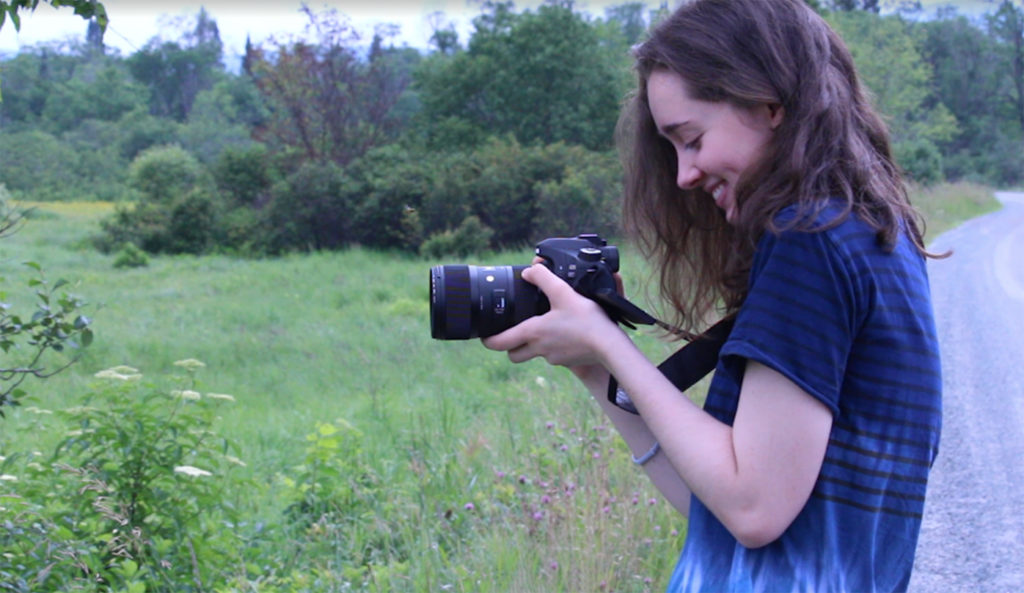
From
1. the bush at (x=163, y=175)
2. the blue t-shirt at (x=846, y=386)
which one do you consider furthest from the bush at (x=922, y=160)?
the blue t-shirt at (x=846, y=386)

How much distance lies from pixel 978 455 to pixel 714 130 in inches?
175

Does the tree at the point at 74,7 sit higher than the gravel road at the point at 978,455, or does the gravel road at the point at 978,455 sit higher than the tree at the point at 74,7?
the tree at the point at 74,7

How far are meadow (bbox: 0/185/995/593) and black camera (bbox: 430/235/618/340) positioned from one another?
1.27 meters

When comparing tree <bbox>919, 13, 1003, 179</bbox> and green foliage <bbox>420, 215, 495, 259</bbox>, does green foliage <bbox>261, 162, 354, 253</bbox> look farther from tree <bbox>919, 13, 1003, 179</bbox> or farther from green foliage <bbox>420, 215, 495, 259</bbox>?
tree <bbox>919, 13, 1003, 179</bbox>

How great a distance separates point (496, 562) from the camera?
311 cm

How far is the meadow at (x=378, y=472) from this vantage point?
10.4 ft

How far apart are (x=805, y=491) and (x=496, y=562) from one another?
194 cm

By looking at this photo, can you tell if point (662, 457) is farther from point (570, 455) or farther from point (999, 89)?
point (999, 89)

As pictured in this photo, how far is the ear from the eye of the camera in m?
1.45

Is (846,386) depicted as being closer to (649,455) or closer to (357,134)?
(649,455)

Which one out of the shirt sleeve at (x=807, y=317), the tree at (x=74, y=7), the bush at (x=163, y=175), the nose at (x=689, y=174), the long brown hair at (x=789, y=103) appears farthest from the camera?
the bush at (x=163, y=175)

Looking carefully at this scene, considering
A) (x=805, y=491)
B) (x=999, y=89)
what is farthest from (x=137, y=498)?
(x=999, y=89)

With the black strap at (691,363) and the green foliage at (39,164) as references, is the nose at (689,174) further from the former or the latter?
the green foliage at (39,164)

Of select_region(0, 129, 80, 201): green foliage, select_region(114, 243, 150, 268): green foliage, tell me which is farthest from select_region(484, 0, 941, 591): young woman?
select_region(0, 129, 80, 201): green foliage
